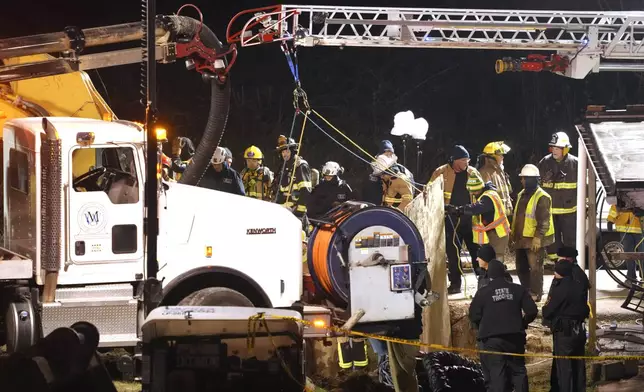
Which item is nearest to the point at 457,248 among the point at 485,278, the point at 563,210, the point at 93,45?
the point at 563,210

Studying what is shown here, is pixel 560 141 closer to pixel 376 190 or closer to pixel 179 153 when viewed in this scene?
pixel 376 190

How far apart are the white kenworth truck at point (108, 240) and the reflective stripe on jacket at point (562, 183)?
5461 mm

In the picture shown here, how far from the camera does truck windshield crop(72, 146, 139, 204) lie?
11.1 m

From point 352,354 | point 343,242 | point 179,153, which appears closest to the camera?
point 343,242

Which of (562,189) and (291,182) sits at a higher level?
(291,182)

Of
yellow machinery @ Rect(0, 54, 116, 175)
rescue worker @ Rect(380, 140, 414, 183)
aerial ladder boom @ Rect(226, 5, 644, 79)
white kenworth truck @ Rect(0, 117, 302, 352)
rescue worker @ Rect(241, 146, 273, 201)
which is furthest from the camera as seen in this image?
rescue worker @ Rect(241, 146, 273, 201)

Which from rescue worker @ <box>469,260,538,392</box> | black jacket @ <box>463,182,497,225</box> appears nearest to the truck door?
rescue worker @ <box>469,260,538,392</box>

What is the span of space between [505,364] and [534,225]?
A: 4279mm

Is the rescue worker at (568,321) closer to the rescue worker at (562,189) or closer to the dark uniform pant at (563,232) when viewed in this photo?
the dark uniform pant at (563,232)

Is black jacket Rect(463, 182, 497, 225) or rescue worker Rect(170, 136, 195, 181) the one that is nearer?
black jacket Rect(463, 182, 497, 225)

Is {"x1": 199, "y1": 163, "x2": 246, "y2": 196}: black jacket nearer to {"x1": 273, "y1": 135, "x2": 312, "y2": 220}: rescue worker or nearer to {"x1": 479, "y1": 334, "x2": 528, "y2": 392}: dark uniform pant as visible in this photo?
{"x1": 273, "y1": 135, "x2": 312, "y2": 220}: rescue worker

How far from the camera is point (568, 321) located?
1087 centimetres

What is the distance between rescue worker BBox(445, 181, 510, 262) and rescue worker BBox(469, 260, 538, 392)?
147 inches

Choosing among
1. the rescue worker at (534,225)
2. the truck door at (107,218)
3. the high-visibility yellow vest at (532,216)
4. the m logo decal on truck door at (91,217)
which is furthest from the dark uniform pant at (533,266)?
the m logo decal on truck door at (91,217)
